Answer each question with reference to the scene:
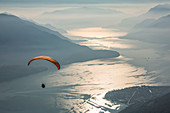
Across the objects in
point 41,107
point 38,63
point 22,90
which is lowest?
point 41,107

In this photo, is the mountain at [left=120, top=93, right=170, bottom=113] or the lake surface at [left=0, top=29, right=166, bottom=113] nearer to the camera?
the mountain at [left=120, top=93, right=170, bottom=113]

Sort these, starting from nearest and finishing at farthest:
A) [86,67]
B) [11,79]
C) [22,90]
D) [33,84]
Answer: [22,90] < [33,84] < [11,79] < [86,67]

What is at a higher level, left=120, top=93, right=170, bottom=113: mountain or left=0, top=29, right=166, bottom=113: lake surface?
left=0, top=29, right=166, bottom=113: lake surface

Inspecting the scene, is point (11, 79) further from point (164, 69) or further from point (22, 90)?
point (164, 69)

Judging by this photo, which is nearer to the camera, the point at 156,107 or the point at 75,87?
the point at 156,107

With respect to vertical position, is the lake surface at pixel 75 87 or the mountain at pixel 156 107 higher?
the lake surface at pixel 75 87

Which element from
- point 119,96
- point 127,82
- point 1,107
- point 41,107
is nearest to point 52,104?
point 41,107

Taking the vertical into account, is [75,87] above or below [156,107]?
above

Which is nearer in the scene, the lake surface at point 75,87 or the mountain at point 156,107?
the mountain at point 156,107
